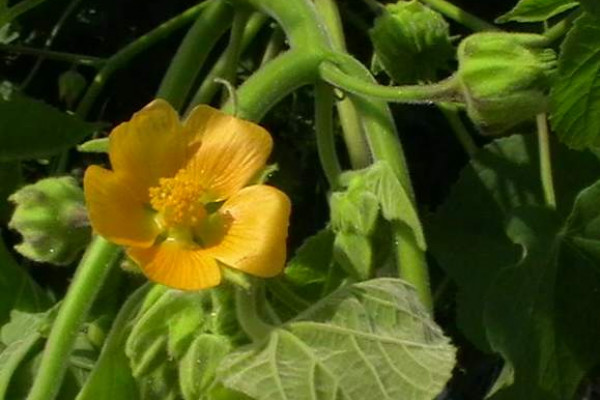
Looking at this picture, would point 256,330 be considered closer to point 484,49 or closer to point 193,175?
point 193,175

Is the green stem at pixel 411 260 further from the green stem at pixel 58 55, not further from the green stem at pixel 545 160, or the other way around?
the green stem at pixel 58 55

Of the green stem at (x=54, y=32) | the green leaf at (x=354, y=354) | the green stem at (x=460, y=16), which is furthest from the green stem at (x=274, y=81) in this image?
the green stem at (x=54, y=32)

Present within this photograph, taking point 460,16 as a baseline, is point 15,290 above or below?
below

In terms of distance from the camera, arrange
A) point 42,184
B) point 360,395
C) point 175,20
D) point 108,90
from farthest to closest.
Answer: point 108,90 → point 175,20 → point 42,184 → point 360,395

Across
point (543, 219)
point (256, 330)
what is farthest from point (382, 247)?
point (543, 219)

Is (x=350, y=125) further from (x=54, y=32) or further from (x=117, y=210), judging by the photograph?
(x=54, y=32)

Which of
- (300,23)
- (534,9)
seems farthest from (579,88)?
(300,23)
